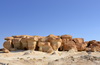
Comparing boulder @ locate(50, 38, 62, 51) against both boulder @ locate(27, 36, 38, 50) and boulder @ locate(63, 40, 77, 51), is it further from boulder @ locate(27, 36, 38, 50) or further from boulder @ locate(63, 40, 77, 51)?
boulder @ locate(27, 36, 38, 50)

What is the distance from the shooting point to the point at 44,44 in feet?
93.9

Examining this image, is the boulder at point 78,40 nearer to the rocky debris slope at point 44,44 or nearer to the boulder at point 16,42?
the rocky debris slope at point 44,44

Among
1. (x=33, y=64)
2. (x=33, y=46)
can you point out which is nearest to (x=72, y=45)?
(x=33, y=46)

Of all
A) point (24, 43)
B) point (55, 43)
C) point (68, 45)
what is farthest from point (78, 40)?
point (24, 43)

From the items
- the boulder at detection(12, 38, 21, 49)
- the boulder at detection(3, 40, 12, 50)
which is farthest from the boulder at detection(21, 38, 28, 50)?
the boulder at detection(3, 40, 12, 50)

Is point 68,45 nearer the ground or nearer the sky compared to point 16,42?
nearer the ground

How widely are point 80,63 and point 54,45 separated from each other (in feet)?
61.9

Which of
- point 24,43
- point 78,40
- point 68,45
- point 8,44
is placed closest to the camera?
point 24,43

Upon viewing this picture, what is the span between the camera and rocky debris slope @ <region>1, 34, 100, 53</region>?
28.5 meters

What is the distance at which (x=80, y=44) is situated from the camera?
3253 cm

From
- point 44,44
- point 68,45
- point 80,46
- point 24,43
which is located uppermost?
point 24,43

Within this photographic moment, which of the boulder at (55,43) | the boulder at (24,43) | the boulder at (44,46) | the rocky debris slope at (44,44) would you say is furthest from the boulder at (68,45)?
the boulder at (24,43)

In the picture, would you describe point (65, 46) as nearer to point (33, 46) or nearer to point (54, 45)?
point (54, 45)

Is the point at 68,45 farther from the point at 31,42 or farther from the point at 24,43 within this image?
the point at 24,43
